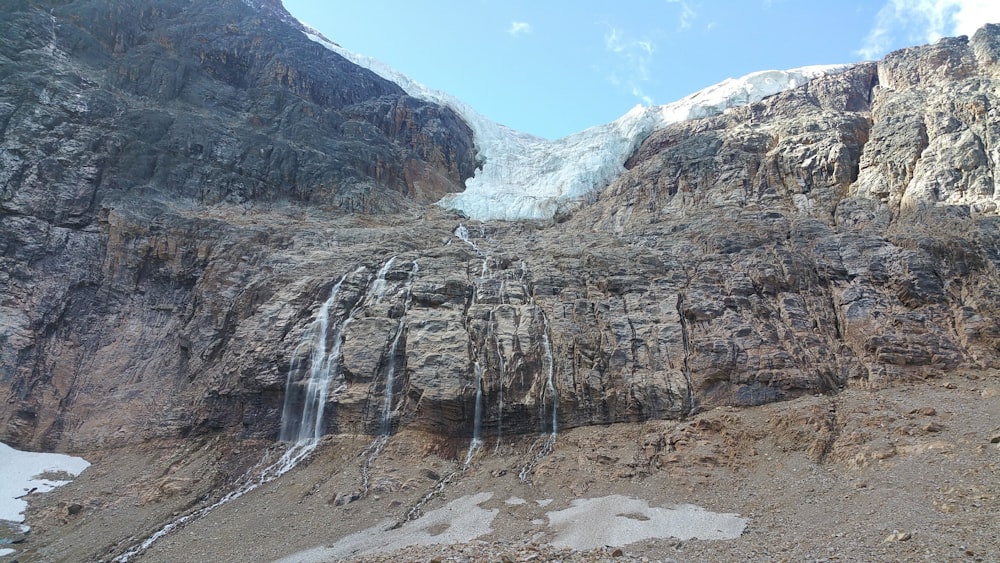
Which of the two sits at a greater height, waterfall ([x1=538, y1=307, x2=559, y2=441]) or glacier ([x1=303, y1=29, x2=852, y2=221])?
glacier ([x1=303, y1=29, x2=852, y2=221])

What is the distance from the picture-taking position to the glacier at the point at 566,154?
181ft

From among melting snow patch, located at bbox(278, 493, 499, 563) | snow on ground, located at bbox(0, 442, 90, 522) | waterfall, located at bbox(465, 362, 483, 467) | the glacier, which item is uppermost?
the glacier

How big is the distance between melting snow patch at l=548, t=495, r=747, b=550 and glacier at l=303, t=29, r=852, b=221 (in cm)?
3461

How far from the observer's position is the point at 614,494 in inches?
852

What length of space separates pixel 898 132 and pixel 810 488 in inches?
1189

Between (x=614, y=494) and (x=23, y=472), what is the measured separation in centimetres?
2706

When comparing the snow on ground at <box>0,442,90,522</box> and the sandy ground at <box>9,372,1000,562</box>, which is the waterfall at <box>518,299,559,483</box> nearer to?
the sandy ground at <box>9,372,1000,562</box>

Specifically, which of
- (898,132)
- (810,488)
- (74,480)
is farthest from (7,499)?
(898,132)

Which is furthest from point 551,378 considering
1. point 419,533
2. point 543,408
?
point 419,533

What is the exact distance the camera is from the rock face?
2750cm

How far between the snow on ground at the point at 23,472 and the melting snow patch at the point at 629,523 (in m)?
22.7

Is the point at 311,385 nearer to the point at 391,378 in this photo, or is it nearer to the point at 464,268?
the point at 391,378

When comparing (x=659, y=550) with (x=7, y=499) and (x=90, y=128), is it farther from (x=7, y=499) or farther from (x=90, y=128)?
(x=90, y=128)

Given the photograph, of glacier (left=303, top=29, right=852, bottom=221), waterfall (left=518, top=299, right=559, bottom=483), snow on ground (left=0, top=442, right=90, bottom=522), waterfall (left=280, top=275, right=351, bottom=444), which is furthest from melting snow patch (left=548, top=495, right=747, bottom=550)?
glacier (left=303, top=29, right=852, bottom=221)
